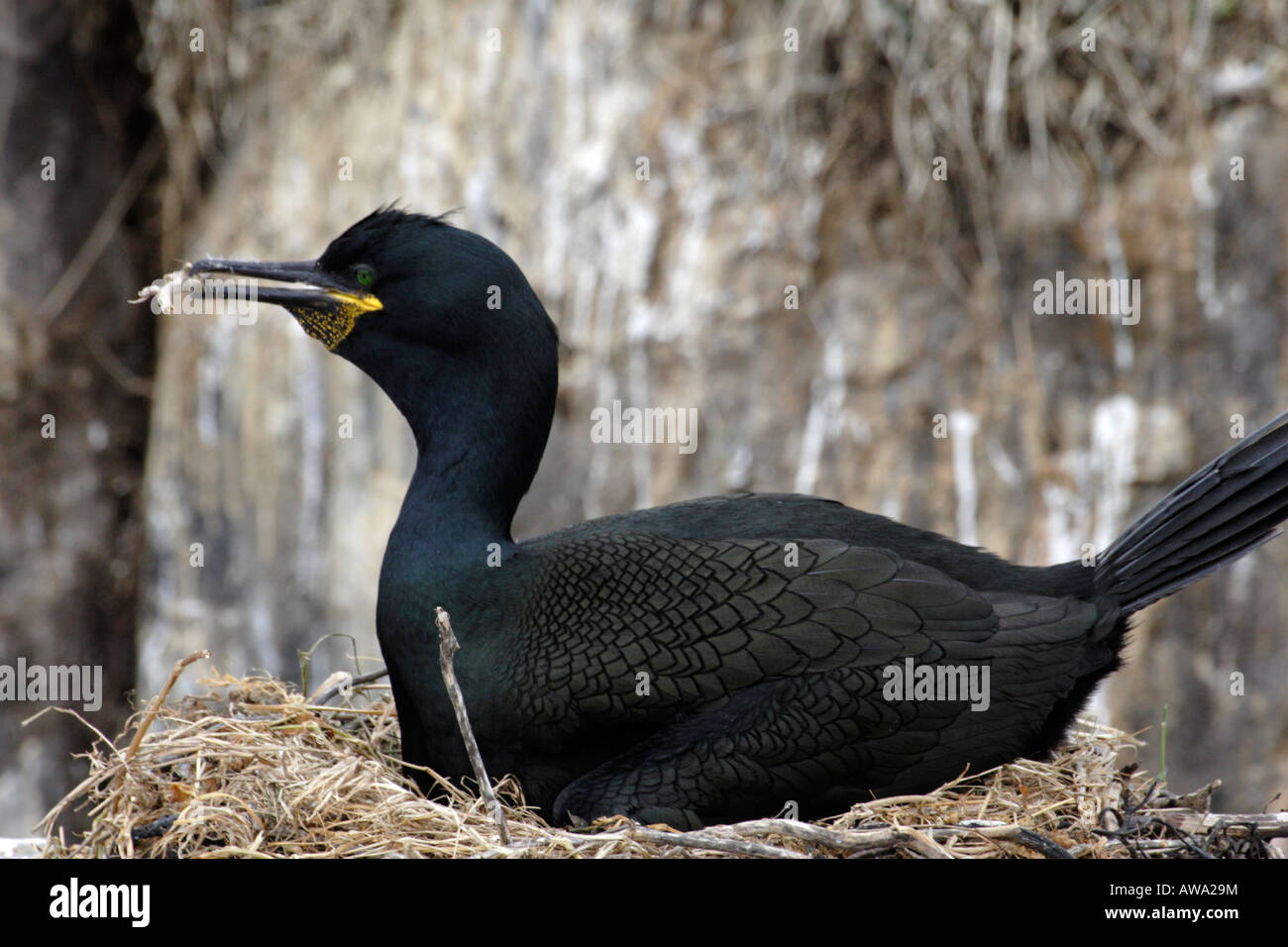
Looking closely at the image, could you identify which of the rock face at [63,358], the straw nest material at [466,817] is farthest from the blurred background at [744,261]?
the straw nest material at [466,817]

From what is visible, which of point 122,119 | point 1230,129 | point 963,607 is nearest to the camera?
point 963,607

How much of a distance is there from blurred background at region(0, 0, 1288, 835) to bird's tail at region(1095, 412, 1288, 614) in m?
2.47

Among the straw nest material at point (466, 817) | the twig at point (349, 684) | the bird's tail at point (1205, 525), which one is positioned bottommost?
the straw nest material at point (466, 817)

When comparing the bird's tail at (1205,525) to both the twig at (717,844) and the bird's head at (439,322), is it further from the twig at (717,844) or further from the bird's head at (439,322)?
the bird's head at (439,322)

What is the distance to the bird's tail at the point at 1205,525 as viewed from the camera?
9.12 feet

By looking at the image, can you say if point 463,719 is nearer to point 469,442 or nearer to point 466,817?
point 466,817

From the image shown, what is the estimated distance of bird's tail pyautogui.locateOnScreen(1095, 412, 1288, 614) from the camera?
→ 109 inches

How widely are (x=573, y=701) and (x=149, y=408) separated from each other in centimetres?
471

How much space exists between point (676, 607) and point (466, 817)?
0.61m

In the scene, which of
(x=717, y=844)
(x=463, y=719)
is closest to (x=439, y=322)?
(x=463, y=719)

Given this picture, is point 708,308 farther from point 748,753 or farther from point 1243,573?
point 748,753

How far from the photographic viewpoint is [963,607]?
281cm
